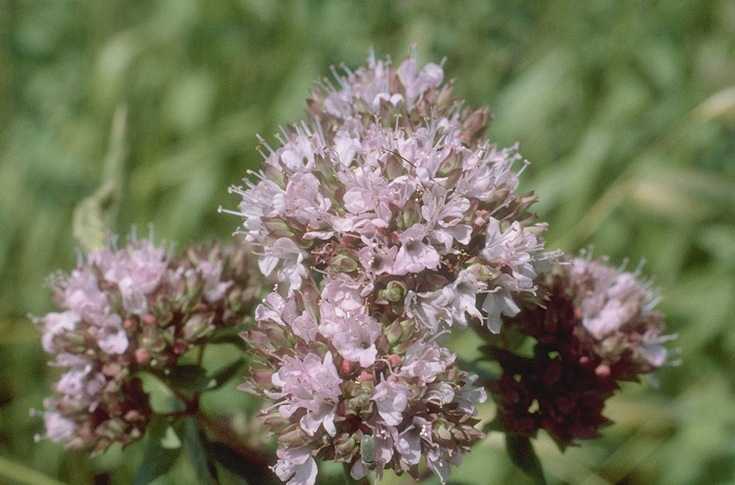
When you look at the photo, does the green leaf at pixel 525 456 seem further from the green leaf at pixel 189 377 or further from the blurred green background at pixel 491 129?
the blurred green background at pixel 491 129

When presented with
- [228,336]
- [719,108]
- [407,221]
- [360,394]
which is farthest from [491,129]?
[360,394]

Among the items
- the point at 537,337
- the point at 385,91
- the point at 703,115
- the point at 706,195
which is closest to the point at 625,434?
the point at 706,195

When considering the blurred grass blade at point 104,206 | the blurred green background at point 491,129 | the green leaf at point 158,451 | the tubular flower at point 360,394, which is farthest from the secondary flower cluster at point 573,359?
the blurred green background at point 491,129

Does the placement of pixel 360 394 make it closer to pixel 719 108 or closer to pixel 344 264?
pixel 344 264

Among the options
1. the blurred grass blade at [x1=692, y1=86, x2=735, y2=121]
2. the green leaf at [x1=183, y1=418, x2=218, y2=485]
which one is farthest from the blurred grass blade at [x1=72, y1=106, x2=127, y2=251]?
the blurred grass blade at [x1=692, y1=86, x2=735, y2=121]

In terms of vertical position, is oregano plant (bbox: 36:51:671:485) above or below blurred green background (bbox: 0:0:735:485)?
→ below

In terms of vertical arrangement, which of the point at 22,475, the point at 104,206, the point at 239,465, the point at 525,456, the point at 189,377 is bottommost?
the point at 525,456

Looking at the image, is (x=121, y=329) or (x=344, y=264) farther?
(x=121, y=329)

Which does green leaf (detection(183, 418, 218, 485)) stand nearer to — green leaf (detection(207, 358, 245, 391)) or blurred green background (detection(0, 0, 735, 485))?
green leaf (detection(207, 358, 245, 391))
